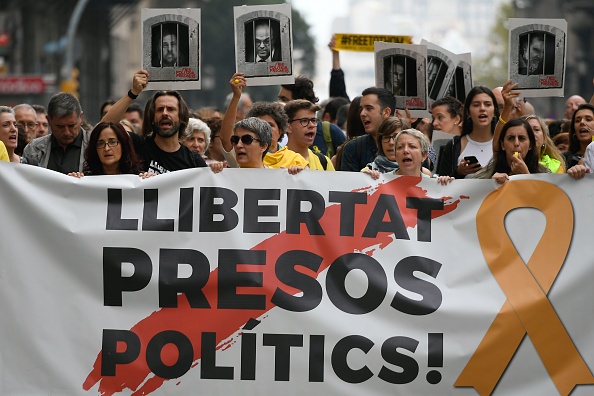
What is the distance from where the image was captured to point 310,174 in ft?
24.5

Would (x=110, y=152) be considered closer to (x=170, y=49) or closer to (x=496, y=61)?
(x=170, y=49)

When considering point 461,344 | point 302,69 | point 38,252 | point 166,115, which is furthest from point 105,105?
point 302,69

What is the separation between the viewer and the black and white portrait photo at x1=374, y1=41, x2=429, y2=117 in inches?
376

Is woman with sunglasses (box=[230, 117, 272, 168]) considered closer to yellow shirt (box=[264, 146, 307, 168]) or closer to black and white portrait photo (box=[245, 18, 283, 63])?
yellow shirt (box=[264, 146, 307, 168])

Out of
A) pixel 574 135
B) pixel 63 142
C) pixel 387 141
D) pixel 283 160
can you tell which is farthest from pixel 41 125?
pixel 574 135

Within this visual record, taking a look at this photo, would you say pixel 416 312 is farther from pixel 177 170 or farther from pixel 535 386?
pixel 177 170

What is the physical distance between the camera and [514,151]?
25.7ft

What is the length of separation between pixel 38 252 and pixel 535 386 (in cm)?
273

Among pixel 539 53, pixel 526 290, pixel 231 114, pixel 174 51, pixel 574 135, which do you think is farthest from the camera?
pixel 574 135

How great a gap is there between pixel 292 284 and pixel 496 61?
10502 cm

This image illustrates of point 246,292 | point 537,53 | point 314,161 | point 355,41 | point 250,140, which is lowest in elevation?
point 246,292

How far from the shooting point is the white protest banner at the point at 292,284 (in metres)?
7.17

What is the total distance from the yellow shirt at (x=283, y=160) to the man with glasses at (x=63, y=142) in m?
1.12

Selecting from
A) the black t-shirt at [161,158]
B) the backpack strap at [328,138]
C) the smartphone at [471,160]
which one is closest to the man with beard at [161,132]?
the black t-shirt at [161,158]
